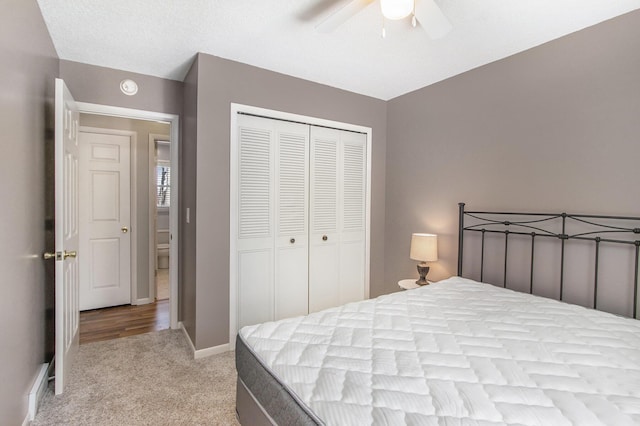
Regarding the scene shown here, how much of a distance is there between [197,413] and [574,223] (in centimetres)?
272

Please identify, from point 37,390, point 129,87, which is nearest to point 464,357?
point 37,390

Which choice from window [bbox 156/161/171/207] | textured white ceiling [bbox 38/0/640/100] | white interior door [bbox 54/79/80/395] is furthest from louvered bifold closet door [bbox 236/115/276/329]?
window [bbox 156/161/171/207]

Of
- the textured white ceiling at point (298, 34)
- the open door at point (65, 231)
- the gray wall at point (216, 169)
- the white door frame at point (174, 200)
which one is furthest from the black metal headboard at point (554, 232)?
the open door at point (65, 231)

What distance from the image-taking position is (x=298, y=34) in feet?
7.48

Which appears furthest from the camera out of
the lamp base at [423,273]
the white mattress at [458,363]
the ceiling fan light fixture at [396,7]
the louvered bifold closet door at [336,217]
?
the louvered bifold closet door at [336,217]

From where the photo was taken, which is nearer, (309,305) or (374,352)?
(374,352)

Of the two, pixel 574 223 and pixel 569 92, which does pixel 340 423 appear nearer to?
pixel 574 223

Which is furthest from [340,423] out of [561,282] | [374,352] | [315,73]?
[315,73]

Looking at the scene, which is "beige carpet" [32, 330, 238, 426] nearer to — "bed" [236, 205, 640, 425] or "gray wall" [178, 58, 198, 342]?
"gray wall" [178, 58, 198, 342]

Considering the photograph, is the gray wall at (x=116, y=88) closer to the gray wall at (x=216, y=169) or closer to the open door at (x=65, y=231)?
the open door at (x=65, y=231)

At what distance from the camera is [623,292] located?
203 cm

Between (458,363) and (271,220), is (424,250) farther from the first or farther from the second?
(458,363)

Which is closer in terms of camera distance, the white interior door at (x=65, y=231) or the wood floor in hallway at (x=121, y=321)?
the white interior door at (x=65, y=231)

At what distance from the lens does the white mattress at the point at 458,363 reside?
1.01 metres
